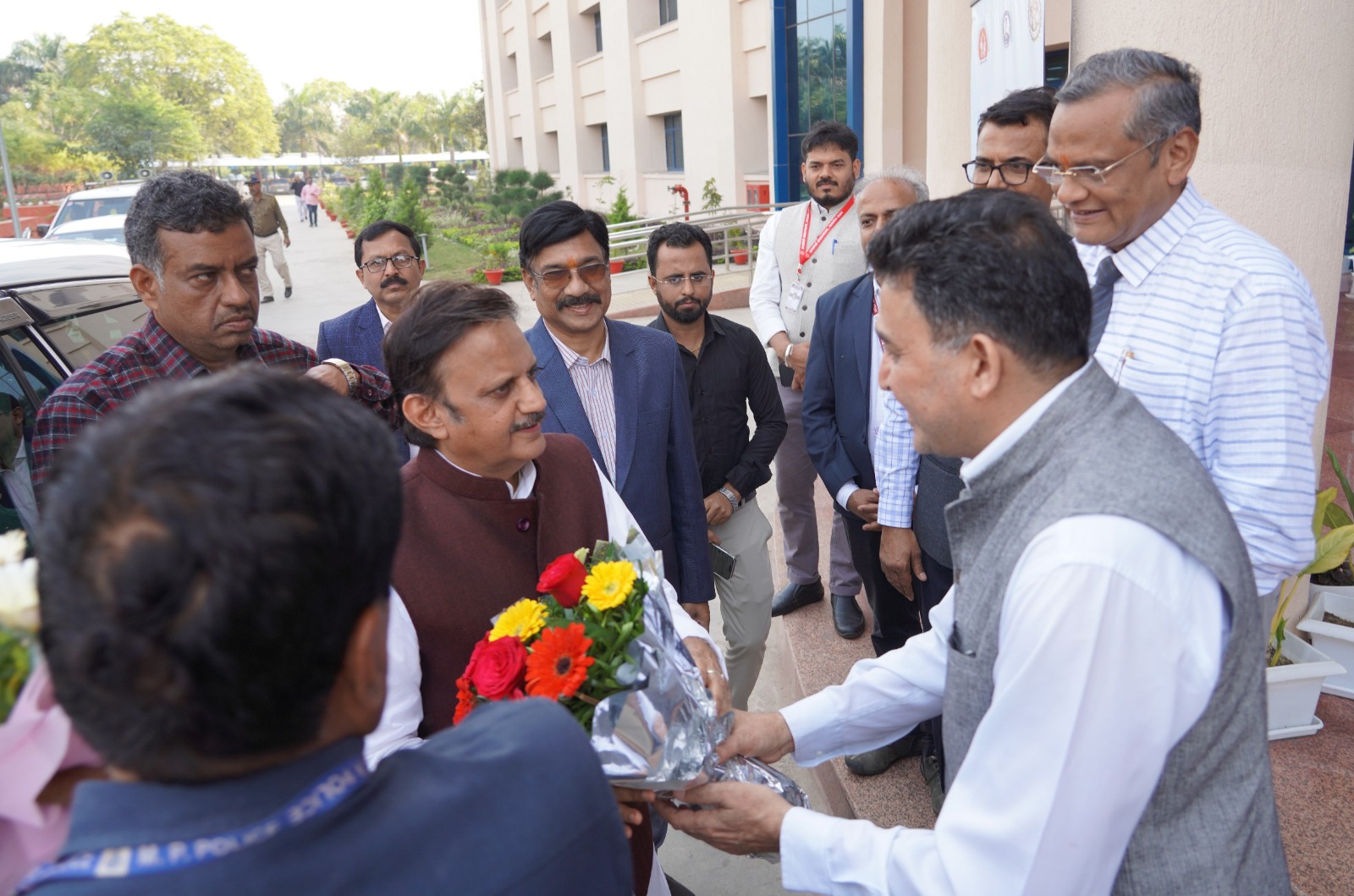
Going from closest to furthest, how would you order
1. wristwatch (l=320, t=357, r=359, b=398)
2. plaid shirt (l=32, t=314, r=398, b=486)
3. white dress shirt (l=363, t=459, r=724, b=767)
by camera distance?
white dress shirt (l=363, t=459, r=724, b=767) < plaid shirt (l=32, t=314, r=398, b=486) < wristwatch (l=320, t=357, r=359, b=398)

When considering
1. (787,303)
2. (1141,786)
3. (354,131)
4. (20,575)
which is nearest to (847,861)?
(1141,786)

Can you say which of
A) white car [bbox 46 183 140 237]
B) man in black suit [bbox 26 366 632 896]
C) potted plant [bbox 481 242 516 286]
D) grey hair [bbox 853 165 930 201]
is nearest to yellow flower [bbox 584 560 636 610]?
man in black suit [bbox 26 366 632 896]

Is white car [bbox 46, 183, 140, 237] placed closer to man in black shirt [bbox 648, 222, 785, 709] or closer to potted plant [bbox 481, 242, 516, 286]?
potted plant [bbox 481, 242, 516, 286]

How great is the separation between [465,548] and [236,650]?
1.27 metres

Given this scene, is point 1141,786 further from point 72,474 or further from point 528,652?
point 72,474

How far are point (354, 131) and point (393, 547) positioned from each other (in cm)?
7781

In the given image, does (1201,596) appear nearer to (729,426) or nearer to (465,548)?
(465,548)

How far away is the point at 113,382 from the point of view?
2.49m

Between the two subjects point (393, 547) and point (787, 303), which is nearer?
point (393, 547)

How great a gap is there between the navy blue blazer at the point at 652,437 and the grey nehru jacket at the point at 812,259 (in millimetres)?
1571

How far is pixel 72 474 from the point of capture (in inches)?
31.2

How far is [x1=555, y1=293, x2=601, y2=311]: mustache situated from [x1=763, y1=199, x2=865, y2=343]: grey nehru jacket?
1.70m

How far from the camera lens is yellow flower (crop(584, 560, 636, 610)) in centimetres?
164

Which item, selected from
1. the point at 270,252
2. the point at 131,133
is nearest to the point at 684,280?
the point at 270,252
